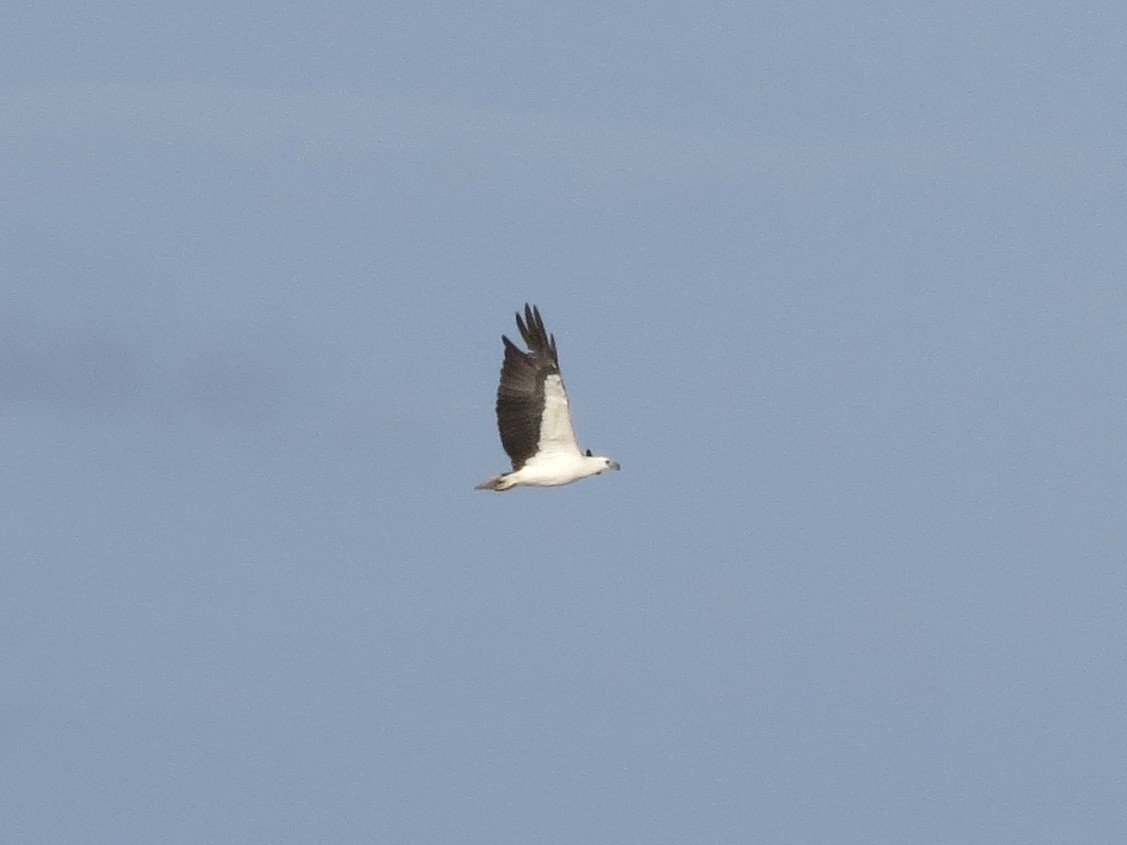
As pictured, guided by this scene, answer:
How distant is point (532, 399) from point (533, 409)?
28cm

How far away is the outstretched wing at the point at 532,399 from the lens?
470ft

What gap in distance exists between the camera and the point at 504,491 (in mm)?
143000

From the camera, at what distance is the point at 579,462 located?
144 metres

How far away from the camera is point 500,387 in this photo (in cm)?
14362

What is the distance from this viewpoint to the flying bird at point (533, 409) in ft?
470

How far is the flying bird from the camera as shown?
470 feet

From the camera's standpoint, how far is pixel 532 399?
143 m

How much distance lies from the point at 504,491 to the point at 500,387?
2.96 meters

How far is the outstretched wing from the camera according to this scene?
143125 millimetres

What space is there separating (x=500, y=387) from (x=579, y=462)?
10.1 ft

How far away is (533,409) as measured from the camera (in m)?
143

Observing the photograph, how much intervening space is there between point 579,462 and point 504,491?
2.45 meters
